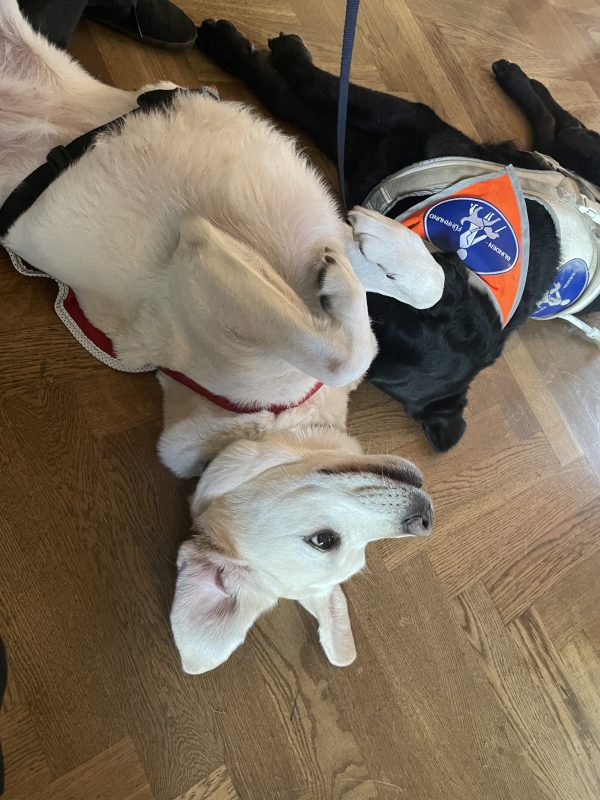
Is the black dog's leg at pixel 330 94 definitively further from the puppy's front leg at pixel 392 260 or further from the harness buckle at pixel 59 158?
the harness buckle at pixel 59 158

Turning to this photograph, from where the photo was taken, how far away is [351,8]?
1.51 m

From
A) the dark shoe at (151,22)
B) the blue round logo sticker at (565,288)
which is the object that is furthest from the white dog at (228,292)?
the blue round logo sticker at (565,288)

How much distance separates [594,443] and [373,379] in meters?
1.16

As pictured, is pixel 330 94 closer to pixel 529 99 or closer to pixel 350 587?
pixel 529 99

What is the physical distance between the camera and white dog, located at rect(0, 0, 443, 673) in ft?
4.60

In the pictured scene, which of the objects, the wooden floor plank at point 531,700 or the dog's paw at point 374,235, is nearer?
the dog's paw at point 374,235

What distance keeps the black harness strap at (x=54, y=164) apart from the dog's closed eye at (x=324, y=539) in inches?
43.9

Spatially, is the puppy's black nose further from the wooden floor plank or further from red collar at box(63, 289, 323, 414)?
the wooden floor plank

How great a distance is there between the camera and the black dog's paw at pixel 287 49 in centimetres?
217

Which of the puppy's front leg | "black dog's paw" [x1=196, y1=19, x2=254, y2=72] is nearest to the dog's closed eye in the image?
the puppy's front leg

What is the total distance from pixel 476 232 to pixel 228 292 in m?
1.02

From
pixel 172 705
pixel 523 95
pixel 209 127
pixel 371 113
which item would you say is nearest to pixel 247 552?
pixel 172 705

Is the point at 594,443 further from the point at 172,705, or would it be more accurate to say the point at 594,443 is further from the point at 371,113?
the point at 172,705

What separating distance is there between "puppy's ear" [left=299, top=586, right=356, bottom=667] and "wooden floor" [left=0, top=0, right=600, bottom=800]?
0.17 m
